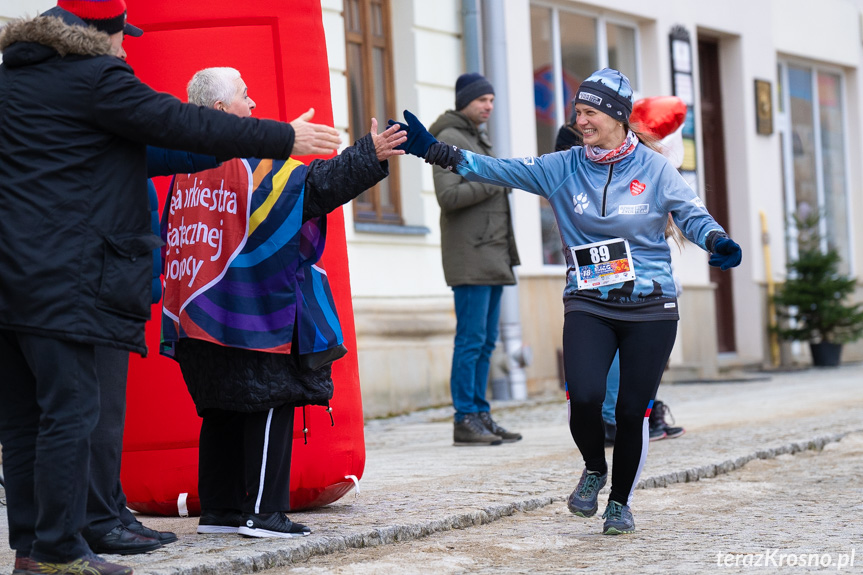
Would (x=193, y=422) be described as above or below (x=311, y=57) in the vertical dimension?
below

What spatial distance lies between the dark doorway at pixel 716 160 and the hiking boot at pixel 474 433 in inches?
364

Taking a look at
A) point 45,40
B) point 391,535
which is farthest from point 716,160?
point 45,40

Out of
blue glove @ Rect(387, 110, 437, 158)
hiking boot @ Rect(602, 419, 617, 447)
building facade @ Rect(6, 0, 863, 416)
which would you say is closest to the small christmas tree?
building facade @ Rect(6, 0, 863, 416)

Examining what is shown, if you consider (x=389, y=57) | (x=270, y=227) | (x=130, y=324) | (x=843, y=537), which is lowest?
(x=843, y=537)

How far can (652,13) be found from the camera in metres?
14.8

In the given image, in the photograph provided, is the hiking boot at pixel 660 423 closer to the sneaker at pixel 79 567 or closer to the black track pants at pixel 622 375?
the black track pants at pixel 622 375

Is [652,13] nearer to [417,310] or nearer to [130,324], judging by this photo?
[417,310]

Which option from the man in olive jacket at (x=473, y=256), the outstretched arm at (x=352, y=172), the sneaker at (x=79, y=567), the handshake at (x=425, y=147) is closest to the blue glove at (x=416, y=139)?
the handshake at (x=425, y=147)

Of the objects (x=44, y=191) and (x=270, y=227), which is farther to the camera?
(x=270, y=227)

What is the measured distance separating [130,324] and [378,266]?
23.3 feet

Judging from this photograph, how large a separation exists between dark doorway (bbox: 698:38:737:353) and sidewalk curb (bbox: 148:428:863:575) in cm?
1007

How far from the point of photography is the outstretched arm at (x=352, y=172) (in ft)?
14.7

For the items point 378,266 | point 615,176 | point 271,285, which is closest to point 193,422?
point 271,285

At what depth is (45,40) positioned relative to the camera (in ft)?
12.5
